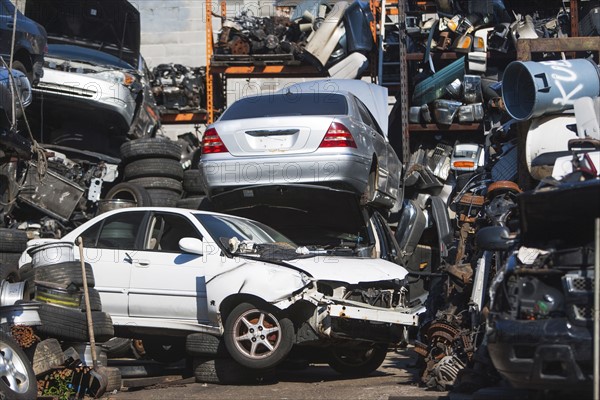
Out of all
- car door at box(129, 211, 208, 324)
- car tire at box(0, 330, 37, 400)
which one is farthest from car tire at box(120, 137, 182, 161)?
car tire at box(0, 330, 37, 400)

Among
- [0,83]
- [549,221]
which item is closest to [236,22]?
[0,83]

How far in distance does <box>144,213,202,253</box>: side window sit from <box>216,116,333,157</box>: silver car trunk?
126cm

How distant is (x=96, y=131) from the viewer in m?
16.3

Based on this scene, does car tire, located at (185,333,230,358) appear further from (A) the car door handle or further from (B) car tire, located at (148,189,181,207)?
(B) car tire, located at (148,189,181,207)

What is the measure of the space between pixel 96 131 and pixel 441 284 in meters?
7.27

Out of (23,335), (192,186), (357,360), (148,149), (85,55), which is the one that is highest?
(85,55)

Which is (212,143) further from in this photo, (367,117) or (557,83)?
(557,83)

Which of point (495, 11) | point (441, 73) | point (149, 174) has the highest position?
point (495, 11)

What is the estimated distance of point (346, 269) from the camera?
31.3ft

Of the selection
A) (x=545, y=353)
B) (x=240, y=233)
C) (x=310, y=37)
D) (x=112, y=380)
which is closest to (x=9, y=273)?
(x=112, y=380)

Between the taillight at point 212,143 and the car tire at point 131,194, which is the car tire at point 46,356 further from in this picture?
the car tire at point 131,194

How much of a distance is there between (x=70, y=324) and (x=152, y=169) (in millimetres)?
6462

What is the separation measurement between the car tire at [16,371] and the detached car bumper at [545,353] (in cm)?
327

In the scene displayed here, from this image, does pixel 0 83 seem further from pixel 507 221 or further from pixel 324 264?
pixel 507 221
